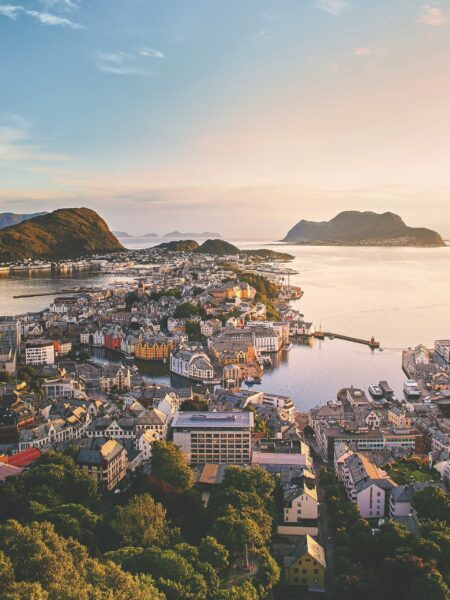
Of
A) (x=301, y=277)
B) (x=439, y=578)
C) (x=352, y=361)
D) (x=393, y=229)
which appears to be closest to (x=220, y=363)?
(x=352, y=361)

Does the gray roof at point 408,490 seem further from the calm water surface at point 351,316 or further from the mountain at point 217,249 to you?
the mountain at point 217,249

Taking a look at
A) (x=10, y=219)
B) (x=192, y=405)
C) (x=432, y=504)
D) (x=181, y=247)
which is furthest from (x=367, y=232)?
(x=432, y=504)

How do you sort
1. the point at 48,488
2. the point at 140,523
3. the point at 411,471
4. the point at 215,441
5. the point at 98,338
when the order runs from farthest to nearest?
the point at 98,338, the point at 215,441, the point at 411,471, the point at 48,488, the point at 140,523

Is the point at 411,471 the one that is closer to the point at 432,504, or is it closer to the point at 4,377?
the point at 432,504

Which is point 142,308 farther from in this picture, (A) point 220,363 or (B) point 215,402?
(B) point 215,402

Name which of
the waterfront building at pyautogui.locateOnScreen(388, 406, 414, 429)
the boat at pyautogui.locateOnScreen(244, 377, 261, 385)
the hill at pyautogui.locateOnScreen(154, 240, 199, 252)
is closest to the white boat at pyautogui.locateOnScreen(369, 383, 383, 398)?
the waterfront building at pyautogui.locateOnScreen(388, 406, 414, 429)

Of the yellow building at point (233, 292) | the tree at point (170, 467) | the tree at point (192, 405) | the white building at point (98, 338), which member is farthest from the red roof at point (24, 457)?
the yellow building at point (233, 292)
